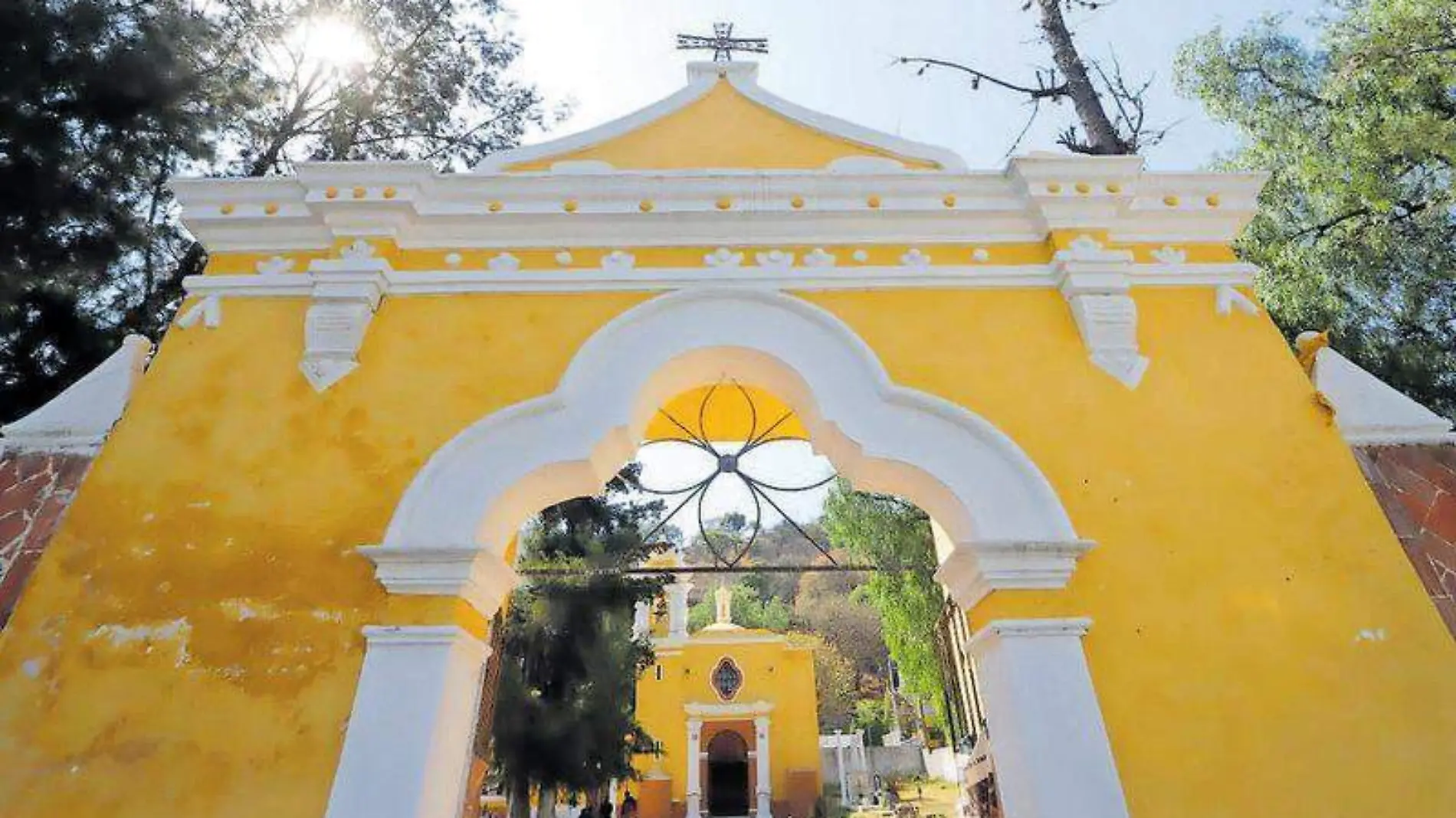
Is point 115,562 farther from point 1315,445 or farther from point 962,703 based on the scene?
point 962,703

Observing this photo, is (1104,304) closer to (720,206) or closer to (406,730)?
(720,206)

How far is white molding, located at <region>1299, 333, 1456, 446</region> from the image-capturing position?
329 cm

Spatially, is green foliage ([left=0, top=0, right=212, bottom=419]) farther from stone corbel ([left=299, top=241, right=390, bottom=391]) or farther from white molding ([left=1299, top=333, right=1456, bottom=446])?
white molding ([left=1299, top=333, right=1456, bottom=446])

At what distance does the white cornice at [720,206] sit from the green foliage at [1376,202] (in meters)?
3.76

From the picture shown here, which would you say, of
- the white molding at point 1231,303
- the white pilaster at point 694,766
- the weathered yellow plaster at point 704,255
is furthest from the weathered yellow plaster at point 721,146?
the white pilaster at point 694,766

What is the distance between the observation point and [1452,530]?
10.3ft

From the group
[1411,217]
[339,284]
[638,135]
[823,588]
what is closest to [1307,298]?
[1411,217]

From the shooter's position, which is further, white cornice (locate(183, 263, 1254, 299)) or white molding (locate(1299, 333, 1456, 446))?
white cornice (locate(183, 263, 1254, 299))

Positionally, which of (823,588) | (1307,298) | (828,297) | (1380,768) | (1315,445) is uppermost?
(823,588)

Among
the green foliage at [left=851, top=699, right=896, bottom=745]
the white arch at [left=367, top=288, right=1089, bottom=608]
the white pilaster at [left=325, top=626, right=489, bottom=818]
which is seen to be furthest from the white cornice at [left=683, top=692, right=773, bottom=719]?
the white pilaster at [left=325, top=626, right=489, bottom=818]

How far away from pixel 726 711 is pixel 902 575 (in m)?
9.76

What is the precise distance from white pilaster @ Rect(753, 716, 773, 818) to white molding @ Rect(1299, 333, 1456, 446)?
18476 millimetres

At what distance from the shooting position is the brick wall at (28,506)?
118 inches

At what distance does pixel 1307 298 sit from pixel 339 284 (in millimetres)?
7378
